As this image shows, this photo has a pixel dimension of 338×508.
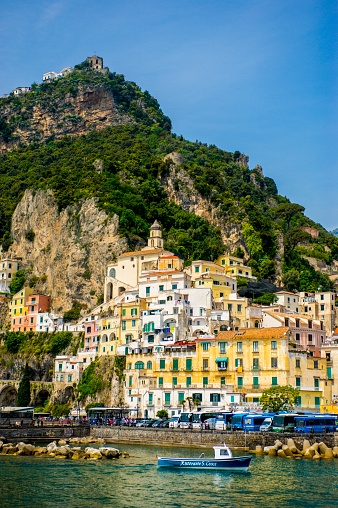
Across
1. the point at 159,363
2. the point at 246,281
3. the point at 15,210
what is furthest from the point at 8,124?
the point at 159,363

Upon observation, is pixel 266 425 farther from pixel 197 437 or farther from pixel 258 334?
pixel 258 334

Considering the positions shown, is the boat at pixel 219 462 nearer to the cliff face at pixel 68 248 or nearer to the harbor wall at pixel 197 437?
the harbor wall at pixel 197 437

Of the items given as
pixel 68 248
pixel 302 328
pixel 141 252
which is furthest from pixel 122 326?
pixel 68 248

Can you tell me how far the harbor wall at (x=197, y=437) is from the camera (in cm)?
5228

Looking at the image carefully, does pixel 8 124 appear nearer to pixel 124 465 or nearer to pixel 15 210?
pixel 15 210

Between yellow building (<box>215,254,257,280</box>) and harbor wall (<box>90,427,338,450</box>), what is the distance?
40.6 metres

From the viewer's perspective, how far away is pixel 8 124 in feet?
582

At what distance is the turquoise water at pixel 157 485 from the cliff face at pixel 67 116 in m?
132

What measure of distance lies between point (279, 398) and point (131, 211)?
2047 inches

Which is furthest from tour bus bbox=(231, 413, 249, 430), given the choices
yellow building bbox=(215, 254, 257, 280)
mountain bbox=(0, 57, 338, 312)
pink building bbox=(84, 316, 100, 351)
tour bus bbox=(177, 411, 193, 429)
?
mountain bbox=(0, 57, 338, 312)

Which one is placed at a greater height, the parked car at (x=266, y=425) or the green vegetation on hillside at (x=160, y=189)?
the green vegetation on hillside at (x=160, y=189)

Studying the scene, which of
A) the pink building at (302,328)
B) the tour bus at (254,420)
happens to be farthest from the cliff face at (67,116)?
the tour bus at (254,420)

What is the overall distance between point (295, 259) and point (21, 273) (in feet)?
157

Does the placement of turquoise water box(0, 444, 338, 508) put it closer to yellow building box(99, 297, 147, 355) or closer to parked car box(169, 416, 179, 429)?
parked car box(169, 416, 179, 429)
